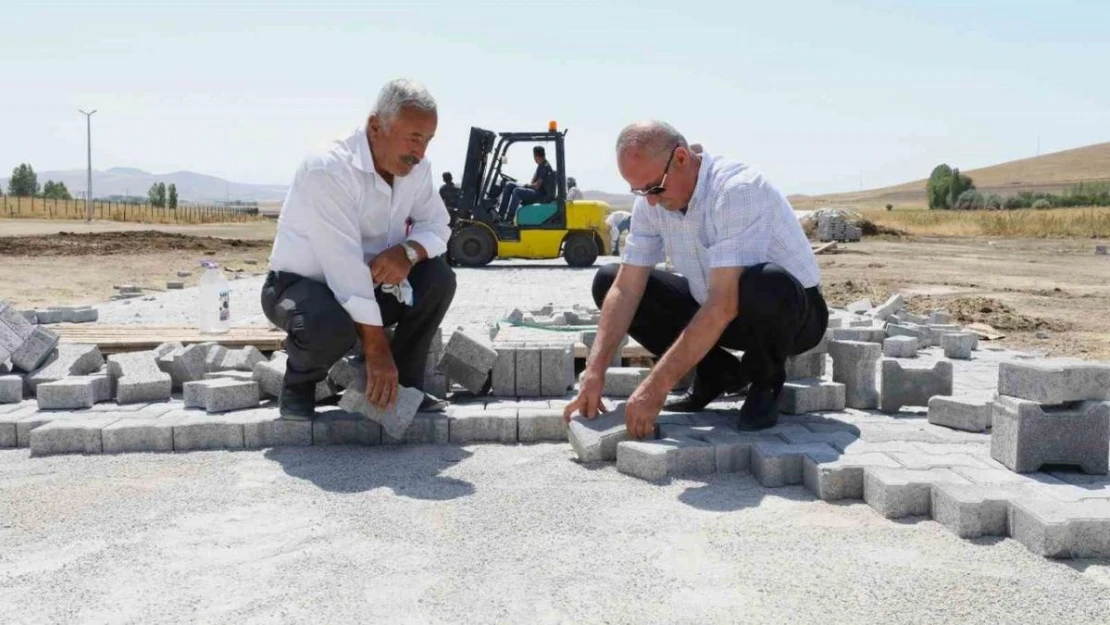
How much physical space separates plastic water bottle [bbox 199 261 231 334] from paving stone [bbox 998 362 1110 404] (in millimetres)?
4779

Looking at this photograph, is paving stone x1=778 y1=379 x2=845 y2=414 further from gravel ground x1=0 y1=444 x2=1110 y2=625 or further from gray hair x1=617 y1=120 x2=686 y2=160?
gray hair x1=617 y1=120 x2=686 y2=160

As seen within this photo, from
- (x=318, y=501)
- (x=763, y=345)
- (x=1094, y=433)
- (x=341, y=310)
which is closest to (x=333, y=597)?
(x=318, y=501)

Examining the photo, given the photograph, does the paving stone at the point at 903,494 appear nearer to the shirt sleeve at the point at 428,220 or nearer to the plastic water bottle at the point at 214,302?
the shirt sleeve at the point at 428,220

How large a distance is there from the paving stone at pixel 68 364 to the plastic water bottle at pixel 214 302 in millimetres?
1035

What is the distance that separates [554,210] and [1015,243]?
1676cm

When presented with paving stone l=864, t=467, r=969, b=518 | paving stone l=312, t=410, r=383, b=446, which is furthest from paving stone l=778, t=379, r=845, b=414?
paving stone l=312, t=410, r=383, b=446

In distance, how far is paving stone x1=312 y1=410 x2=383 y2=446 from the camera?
4.03m

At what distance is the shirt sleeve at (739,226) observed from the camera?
3551mm

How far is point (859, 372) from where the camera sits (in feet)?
14.7

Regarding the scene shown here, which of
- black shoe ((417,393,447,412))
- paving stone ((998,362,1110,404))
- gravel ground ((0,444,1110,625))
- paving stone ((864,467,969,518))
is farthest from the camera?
black shoe ((417,393,447,412))

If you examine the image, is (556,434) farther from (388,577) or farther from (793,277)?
(388,577)

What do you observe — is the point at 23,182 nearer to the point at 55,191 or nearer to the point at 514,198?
the point at 55,191

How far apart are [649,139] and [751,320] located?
2.82 feet

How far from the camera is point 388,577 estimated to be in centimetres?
256
